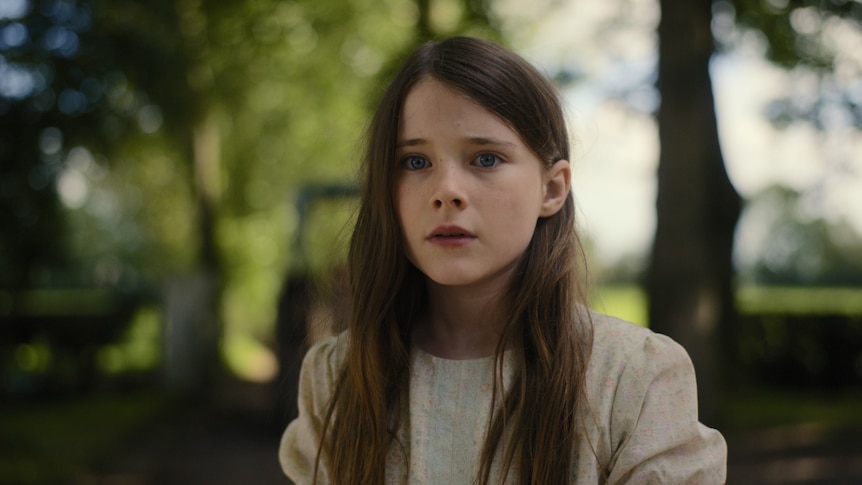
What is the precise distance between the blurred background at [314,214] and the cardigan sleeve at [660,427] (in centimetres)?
46

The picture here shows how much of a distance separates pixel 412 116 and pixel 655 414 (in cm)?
69

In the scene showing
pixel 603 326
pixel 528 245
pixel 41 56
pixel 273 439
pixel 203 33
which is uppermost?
pixel 203 33

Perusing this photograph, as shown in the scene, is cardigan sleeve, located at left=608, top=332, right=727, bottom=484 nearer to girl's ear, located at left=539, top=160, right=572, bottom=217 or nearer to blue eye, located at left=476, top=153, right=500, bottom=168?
girl's ear, located at left=539, top=160, right=572, bottom=217

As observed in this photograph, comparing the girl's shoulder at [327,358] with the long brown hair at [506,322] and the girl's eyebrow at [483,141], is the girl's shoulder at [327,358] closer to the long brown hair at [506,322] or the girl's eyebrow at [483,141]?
the long brown hair at [506,322]

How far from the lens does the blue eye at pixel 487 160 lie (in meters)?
1.59

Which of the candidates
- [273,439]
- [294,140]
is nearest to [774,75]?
[273,439]

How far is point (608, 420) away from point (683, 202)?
496 centimetres

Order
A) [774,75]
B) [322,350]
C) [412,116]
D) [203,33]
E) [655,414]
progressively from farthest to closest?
1. [203,33]
2. [774,75]
3. [322,350]
4. [412,116]
5. [655,414]

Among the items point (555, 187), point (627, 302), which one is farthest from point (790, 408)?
point (627, 302)

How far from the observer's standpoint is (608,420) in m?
1.56

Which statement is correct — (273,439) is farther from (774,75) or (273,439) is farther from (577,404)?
(577,404)

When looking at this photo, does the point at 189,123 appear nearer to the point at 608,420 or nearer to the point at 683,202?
the point at 683,202

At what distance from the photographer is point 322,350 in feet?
6.10

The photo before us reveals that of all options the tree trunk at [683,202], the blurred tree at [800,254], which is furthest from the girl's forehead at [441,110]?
the blurred tree at [800,254]
